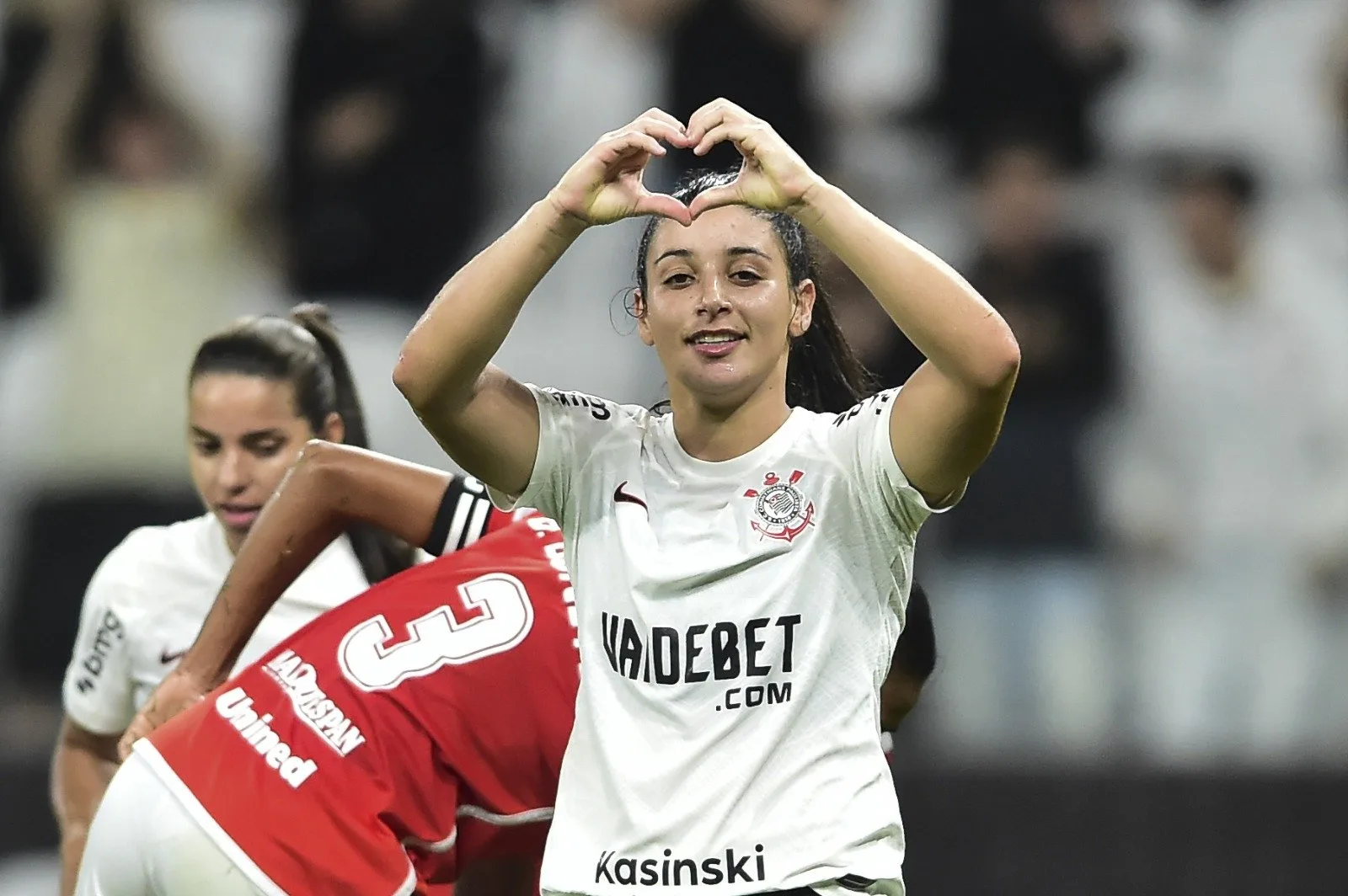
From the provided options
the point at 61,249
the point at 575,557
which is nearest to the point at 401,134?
the point at 61,249

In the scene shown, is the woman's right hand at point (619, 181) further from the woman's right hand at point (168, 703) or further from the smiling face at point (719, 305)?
the woman's right hand at point (168, 703)

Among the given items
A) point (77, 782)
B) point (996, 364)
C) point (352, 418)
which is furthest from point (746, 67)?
point (996, 364)

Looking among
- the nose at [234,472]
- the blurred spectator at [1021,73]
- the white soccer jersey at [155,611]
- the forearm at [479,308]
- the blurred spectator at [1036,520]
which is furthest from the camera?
the blurred spectator at [1021,73]

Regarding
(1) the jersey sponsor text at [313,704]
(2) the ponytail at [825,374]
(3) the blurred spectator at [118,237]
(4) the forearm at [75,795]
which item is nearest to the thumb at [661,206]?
(2) the ponytail at [825,374]

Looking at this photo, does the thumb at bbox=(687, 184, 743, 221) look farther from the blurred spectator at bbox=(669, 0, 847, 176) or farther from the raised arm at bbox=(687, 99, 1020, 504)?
the blurred spectator at bbox=(669, 0, 847, 176)

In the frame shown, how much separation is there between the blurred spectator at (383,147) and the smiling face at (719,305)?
355cm

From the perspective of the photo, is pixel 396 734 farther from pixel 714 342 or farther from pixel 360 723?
pixel 714 342

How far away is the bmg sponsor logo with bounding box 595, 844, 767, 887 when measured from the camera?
2293mm

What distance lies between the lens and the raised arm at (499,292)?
7.70 feet

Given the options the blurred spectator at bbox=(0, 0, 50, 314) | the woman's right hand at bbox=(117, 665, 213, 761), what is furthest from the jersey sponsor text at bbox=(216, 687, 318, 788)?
the blurred spectator at bbox=(0, 0, 50, 314)

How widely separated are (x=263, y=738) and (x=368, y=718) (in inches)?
5.9

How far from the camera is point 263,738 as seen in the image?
285 centimetres

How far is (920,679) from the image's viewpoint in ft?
10.00

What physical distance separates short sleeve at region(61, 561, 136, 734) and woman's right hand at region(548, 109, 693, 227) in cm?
150
